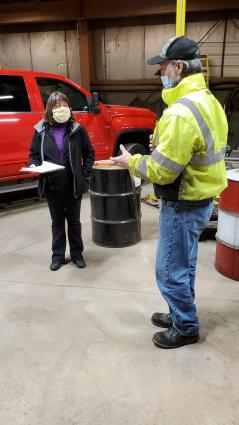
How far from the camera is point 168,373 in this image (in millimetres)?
2199

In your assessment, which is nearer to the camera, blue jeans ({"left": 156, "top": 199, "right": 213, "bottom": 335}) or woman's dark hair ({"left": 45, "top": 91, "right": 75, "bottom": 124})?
blue jeans ({"left": 156, "top": 199, "right": 213, "bottom": 335})

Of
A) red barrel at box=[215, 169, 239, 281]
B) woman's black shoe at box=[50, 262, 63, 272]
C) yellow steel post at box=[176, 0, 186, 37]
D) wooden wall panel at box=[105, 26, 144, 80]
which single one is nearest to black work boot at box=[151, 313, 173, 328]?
red barrel at box=[215, 169, 239, 281]

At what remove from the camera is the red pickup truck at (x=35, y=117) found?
202 inches

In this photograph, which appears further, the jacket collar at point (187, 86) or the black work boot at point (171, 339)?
the black work boot at point (171, 339)

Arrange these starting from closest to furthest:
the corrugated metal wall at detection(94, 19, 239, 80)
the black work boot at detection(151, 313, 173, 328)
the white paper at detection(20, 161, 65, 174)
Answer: the black work boot at detection(151, 313, 173, 328)
the white paper at detection(20, 161, 65, 174)
the corrugated metal wall at detection(94, 19, 239, 80)

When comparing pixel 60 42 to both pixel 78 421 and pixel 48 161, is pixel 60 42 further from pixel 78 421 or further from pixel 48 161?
pixel 78 421

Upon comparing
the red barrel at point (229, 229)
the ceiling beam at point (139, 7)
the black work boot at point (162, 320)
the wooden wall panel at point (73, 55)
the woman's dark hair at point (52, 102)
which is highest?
the ceiling beam at point (139, 7)

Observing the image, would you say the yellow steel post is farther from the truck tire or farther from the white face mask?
the white face mask

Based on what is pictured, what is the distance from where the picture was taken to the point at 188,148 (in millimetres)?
1768

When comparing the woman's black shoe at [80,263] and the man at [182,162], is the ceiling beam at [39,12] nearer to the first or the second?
the woman's black shoe at [80,263]

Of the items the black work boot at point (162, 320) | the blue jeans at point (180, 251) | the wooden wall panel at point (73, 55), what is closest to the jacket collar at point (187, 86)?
the blue jeans at point (180, 251)

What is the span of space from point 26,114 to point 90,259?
8.70 ft

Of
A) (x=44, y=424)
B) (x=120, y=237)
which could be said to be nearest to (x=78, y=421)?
(x=44, y=424)

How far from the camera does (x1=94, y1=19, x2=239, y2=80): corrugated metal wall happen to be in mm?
9320
